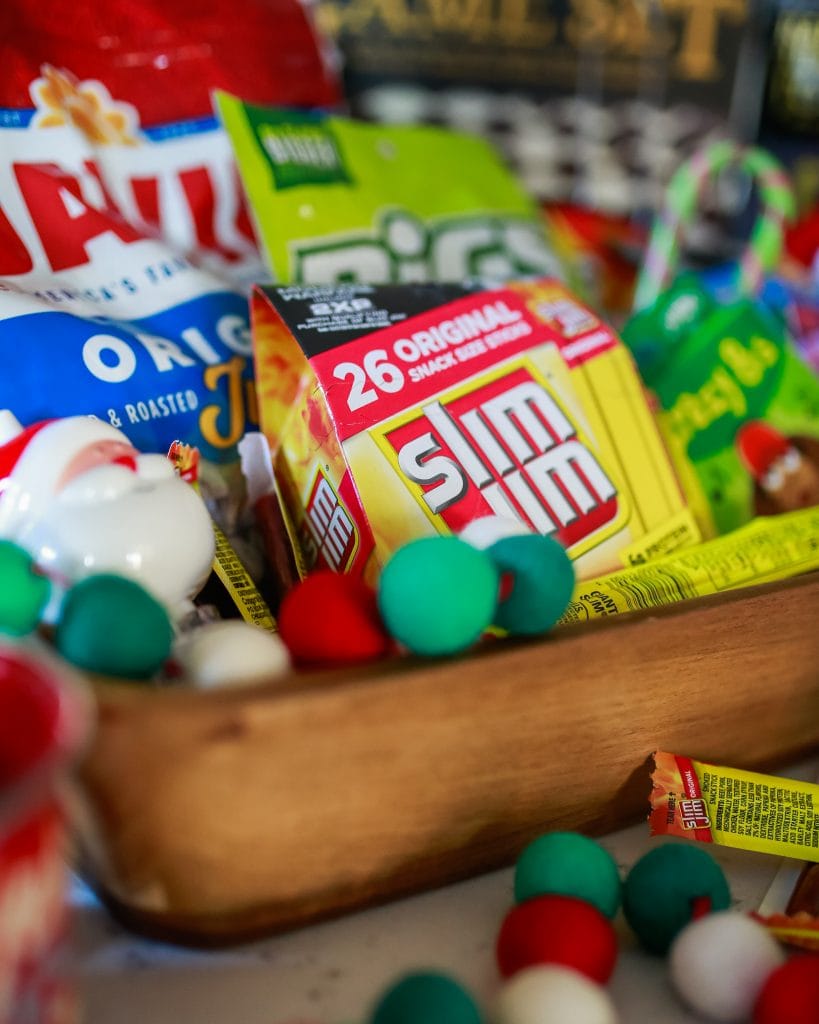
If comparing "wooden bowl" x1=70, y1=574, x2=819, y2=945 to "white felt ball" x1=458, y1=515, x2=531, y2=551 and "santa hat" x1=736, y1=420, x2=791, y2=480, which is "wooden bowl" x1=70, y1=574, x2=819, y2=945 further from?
"santa hat" x1=736, y1=420, x2=791, y2=480

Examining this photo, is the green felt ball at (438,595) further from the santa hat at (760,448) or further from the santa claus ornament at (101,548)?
the santa hat at (760,448)

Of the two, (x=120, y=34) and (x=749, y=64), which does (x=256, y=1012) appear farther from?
(x=749, y=64)

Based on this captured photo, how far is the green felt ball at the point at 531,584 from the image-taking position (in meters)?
0.44

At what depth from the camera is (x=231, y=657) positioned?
0.41 m

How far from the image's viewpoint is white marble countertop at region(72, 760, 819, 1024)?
0.41m

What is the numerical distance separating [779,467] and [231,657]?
45 cm

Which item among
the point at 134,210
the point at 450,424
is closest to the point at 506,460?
the point at 450,424

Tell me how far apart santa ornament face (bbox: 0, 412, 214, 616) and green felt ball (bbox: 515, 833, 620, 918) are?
200 millimetres

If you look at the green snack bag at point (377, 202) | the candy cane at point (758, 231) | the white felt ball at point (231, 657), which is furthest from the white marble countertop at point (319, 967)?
the candy cane at point (758, 231)

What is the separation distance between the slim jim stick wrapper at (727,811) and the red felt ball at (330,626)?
0.17 metres

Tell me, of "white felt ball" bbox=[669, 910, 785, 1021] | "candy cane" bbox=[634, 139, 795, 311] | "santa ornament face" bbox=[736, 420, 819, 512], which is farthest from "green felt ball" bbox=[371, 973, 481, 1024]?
"candy cane" bbox=[634, 139, 795, 311]

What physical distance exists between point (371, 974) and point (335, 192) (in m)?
0.58

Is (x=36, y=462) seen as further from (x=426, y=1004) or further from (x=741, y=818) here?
(x=741, y=818)

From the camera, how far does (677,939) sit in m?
0.43
